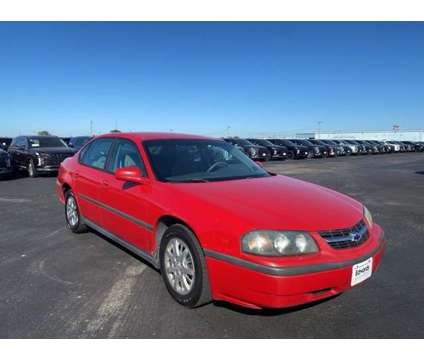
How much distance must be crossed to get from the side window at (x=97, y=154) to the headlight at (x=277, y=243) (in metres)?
2.64

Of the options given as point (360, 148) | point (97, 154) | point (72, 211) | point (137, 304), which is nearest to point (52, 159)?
point (72, 211)

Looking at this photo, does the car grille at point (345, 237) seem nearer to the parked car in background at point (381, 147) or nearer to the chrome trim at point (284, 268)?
the chrome trim at point (284, 268)

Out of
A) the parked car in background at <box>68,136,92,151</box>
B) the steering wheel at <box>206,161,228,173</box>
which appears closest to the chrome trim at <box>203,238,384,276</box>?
the steering wheel at <box>206,161,228,173</box>

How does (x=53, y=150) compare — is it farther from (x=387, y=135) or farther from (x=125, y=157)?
(x=387, y=135)

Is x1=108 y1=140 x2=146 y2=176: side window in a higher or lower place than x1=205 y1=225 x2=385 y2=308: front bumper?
higher

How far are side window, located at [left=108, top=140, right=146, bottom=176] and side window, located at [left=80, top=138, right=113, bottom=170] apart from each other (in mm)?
262

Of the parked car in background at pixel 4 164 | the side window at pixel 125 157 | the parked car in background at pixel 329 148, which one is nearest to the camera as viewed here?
the side window at pixel 125 157

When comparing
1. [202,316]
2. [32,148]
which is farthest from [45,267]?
[32,148]

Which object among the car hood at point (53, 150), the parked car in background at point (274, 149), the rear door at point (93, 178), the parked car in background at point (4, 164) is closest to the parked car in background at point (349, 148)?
the parked car in background at point (274, 149)

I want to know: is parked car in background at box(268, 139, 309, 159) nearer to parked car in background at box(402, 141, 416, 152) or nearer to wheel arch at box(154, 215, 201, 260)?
parked car in background at box(402, 141, 416, 152)

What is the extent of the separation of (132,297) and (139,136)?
185 centimetres

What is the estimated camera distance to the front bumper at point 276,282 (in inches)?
98.2

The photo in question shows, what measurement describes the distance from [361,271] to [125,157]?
278cm

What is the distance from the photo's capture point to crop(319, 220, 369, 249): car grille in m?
2.71
